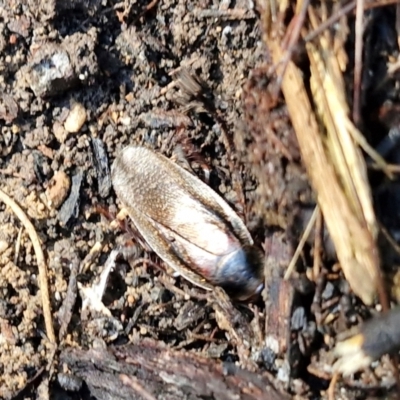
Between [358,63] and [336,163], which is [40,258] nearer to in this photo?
[336,163]

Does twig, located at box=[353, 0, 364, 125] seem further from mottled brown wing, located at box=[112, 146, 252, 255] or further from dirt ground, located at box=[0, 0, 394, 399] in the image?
mottled brown wing, located at box=[112, 146, 252, 255]

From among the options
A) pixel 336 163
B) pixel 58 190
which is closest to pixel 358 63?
pixel 336 163

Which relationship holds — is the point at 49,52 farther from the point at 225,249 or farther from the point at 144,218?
the point at 225,249

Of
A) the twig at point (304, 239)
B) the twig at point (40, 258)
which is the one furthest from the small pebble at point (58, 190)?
the twig at point (304, 239)

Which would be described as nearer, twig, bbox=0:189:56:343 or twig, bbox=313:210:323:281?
twig, bbox=313:210:323:281

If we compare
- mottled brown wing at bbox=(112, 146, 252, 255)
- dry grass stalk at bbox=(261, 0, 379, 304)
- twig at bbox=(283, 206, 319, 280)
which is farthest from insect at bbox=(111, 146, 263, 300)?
dry grass stalk at bbox=(261, 0, 379, 304)

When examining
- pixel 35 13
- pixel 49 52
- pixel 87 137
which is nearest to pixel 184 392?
pixel 87 137

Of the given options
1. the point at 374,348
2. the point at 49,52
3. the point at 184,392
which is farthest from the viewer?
the point at 49,52
